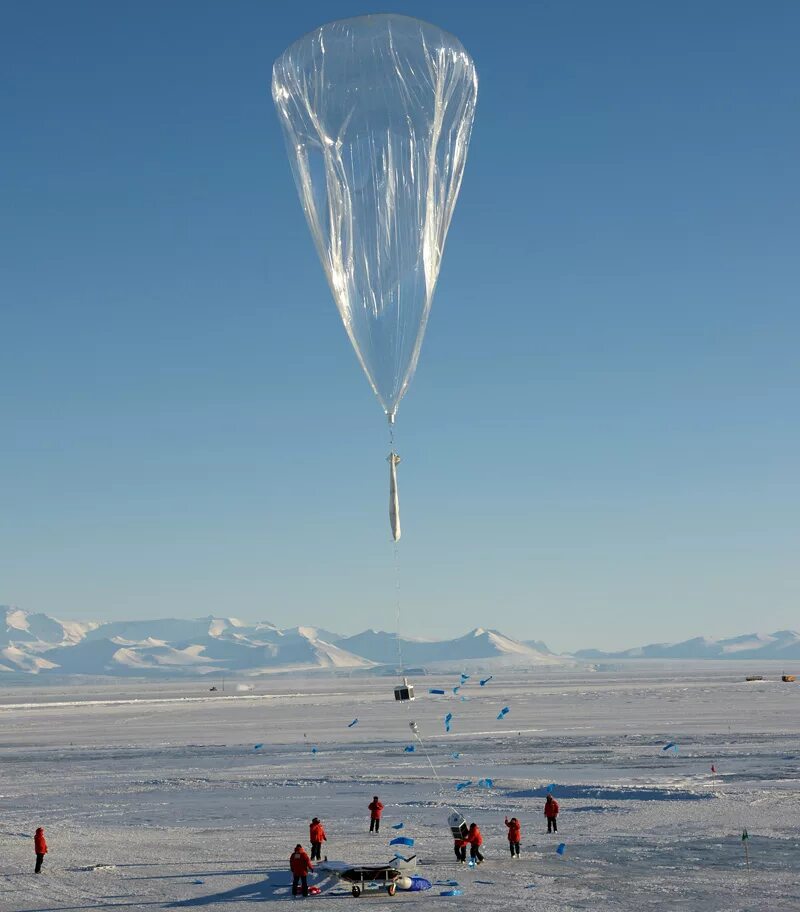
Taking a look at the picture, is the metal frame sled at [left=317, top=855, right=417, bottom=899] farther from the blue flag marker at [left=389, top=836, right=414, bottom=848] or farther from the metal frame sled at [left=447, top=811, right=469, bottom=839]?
the blue flag marker at [left=389, top=836, right=414, bottom=848]

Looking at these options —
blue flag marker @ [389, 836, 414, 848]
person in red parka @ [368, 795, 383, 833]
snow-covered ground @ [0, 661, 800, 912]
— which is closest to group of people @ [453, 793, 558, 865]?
snow-covered ground @ [0, 661, 800, 912]

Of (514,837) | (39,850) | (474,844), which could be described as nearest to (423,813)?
(514,837)

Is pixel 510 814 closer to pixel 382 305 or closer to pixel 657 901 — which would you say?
pixel 657 901

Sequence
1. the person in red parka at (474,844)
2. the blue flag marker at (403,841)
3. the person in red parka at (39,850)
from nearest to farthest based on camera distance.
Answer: the person in red parka at (474,844)
the person in red parka at (39,850)
the blue flag marker at (403,841)

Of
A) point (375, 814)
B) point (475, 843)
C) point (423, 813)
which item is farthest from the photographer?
point (423, 813)

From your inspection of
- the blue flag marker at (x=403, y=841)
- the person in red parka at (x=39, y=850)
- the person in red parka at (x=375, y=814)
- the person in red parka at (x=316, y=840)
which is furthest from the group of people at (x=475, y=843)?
the person in red parka at (x=39, y=850)

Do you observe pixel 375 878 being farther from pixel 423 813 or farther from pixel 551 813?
pixel 423 813

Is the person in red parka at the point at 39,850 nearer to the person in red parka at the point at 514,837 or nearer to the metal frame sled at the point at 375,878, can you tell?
the metal frame sled at the point at 375,878

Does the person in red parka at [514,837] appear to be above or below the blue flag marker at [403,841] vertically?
above
